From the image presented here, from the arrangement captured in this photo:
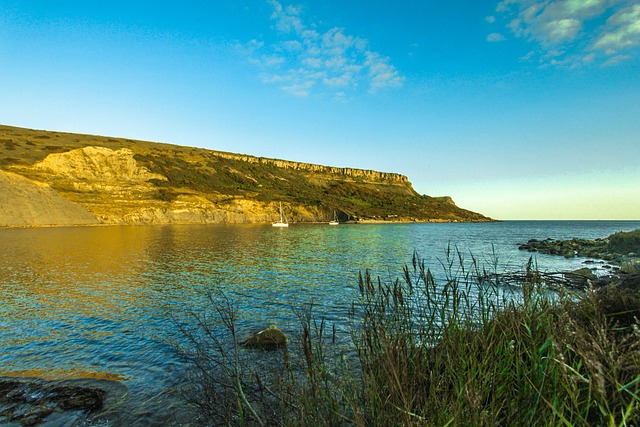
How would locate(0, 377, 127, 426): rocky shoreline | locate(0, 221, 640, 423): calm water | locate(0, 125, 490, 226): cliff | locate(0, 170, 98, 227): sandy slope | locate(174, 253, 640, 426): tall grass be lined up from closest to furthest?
locate(174, 253, 640, 426): tall grass → locate(0, 377, 127, 426): rocky shoreline → locate(0, 221, 640, 423): calm water → locate(0, 170, 98, 227): sandy slope → locate(0, 125, 490, 226): cliff

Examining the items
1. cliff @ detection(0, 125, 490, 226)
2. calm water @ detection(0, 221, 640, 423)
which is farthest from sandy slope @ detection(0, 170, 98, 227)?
calm water @ detection(0, 221, 640, 423)

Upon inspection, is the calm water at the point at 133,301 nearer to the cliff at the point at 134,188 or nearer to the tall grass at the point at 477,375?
the tall grass at the point at 477,375

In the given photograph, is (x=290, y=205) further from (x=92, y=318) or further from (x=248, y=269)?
(x=92, y=318)

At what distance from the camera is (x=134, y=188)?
88.6m

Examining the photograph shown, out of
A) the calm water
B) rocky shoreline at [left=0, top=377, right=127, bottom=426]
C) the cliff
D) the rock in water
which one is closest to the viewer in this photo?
rocky shoreline at [left=0, top=377, right=127, bottom=426]

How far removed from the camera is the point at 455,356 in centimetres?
402

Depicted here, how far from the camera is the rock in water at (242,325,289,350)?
851 centimetres

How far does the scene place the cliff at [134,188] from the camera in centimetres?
6931

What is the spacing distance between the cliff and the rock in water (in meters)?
79.6

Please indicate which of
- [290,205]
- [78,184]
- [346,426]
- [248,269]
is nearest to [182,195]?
[78,184]

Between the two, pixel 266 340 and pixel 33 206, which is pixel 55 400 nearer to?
pixel 266 340

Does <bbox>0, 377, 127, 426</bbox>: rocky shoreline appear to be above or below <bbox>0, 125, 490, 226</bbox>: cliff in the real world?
below

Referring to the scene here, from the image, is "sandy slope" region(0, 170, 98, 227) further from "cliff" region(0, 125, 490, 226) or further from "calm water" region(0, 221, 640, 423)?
"calm water" region(0, 221, 640, 423)

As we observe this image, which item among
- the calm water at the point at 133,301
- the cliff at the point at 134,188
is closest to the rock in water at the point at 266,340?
the calm water at the point at 133,301
